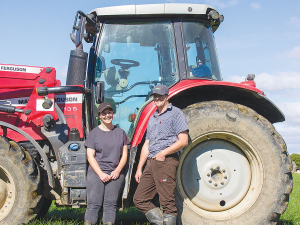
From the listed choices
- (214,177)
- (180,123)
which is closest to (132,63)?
(180,123)

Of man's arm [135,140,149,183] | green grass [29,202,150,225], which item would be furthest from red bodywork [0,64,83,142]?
green grass [29,202,150,225]

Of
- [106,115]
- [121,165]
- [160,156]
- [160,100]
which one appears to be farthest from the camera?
[106,115]

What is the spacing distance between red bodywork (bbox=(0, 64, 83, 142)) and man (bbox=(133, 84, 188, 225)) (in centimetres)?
106

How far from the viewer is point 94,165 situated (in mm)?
3184

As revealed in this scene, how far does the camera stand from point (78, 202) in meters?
3.26

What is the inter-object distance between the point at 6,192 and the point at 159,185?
1.79 meters

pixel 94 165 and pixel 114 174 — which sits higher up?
pixel 94 165

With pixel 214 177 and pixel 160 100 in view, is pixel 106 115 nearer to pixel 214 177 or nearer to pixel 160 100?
pixel 160 100

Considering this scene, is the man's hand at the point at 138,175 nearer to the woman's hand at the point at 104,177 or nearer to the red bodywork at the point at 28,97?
the woman's hand at the point at 104,177

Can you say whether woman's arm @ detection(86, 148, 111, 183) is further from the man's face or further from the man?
the man's face

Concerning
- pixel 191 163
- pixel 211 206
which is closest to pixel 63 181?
pixel 191 163

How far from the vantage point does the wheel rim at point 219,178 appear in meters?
3.29

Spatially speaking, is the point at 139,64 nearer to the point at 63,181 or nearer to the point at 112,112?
the point at 112,112

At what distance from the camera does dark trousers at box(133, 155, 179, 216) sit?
296 centimetres
